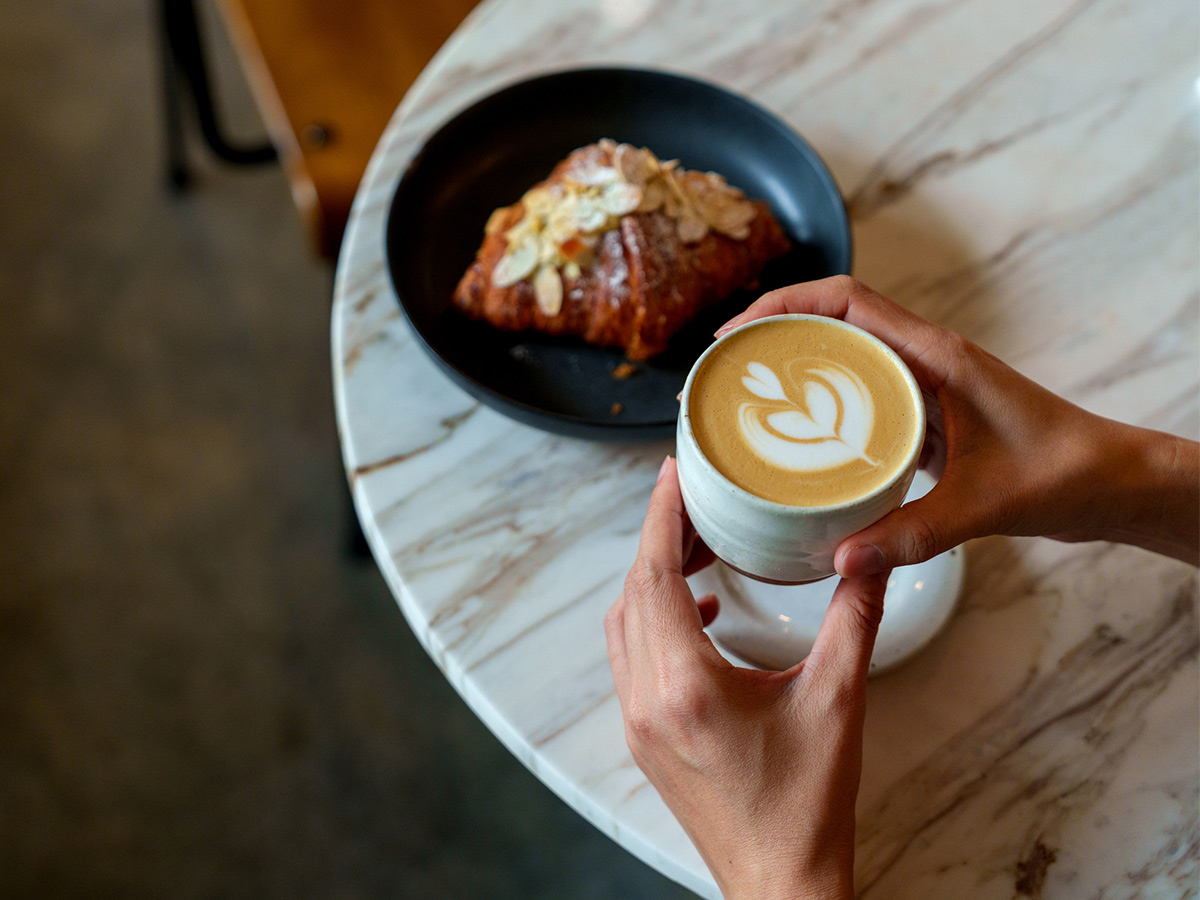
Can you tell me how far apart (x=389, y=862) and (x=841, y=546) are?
116 cm

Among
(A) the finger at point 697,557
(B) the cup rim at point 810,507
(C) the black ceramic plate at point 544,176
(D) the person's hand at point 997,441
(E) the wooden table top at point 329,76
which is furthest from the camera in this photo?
(E) the wooden table top at point 329,76

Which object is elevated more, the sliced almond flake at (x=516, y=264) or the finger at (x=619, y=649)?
the sliced almond flake at (x=516, y=264)

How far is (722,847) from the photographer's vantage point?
64 centimetres

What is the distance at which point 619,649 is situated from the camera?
2.32 feet

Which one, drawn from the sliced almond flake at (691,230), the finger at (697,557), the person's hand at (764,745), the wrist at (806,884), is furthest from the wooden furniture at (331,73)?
the wrist at (806,884)

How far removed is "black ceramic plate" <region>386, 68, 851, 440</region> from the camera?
0.97 metres

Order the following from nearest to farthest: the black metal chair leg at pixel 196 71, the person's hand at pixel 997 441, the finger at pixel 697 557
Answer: the person's hand at pixel 997 441 → the finger at pixel 697 557 → the black metal chair leg at pixel 196 71

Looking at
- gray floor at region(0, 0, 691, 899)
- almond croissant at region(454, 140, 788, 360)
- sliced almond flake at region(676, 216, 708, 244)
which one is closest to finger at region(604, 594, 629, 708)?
almond croissant at region(454, 140, 788, 360)

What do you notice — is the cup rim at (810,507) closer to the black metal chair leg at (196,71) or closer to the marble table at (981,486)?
the marble table at (981,486)

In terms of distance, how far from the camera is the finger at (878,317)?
2.31ft

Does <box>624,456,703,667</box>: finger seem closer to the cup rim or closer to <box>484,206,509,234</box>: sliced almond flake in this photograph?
the cup rim

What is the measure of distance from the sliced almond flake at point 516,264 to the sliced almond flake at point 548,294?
16 mm

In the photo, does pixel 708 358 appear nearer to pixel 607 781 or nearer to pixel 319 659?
pixel 607 781

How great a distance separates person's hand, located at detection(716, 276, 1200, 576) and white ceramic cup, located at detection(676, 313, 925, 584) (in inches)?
2.7
